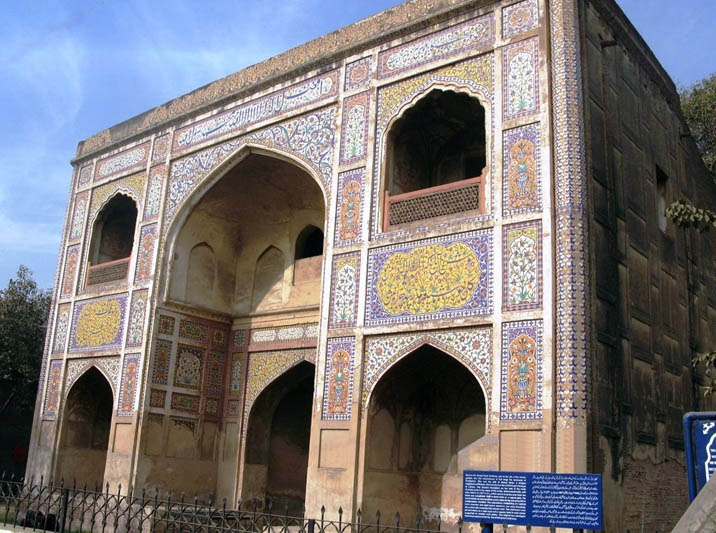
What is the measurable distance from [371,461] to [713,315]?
6.69m

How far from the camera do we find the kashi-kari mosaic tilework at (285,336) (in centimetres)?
1300

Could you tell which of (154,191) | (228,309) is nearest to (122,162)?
(154,191)

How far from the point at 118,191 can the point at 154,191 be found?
1.16 meters

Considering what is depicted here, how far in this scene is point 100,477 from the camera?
46.5 ft

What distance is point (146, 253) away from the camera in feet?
44.1

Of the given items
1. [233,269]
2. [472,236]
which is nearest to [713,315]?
[472,236]

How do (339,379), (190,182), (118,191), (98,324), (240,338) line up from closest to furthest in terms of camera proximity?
(339,379), (190,182), (98,324), (240,338), (118,191)

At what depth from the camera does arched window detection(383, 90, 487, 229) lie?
9.97 metres

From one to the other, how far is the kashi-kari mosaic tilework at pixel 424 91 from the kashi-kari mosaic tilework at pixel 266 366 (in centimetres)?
365

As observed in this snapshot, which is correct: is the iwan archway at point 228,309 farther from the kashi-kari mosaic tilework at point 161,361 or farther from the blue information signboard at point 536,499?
the blue information signboard at point 536,499

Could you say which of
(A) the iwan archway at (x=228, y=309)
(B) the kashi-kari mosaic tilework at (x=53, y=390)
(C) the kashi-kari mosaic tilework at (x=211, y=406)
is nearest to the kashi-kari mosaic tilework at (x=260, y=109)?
(A) the iwan archway at (x=228, y=309)

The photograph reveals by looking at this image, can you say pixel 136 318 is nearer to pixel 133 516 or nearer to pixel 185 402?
pixel 185 402

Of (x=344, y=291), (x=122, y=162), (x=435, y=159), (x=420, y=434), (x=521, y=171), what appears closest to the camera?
(x=521, y=171)

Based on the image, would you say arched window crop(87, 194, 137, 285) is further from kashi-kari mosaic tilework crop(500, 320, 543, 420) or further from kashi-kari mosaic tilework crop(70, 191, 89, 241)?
kashi-kari mosaic tilework crop(500, 320, 543, 420)
